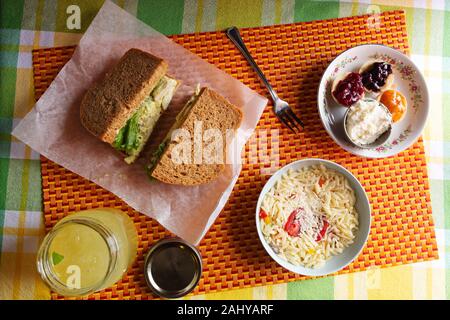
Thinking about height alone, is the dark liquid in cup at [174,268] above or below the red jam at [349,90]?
below

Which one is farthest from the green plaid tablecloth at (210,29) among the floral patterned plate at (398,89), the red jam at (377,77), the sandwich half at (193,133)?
the sandwich half at (193,133)

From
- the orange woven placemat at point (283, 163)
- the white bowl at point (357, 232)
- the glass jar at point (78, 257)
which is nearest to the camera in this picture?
the glass jar at point (78, 257)

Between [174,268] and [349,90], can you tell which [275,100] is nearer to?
[349,90]

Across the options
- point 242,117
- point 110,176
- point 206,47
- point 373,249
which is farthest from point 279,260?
point 206,47

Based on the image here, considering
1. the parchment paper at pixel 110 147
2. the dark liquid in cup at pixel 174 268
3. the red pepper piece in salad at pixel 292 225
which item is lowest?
the dark liquid in cup at pixel 174 268

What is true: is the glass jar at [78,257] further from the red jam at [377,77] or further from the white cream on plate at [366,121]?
the red jam at [377,77]

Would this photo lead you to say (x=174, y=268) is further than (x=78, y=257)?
Yes

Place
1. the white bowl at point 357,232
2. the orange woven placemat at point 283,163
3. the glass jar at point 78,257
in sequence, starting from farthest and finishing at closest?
the orange woven placemat at point 283,163 → the white bowl at point 357,232 → the glass jar at point 78,257

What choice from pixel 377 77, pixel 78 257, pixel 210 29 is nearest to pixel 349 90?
pixel 377 77
